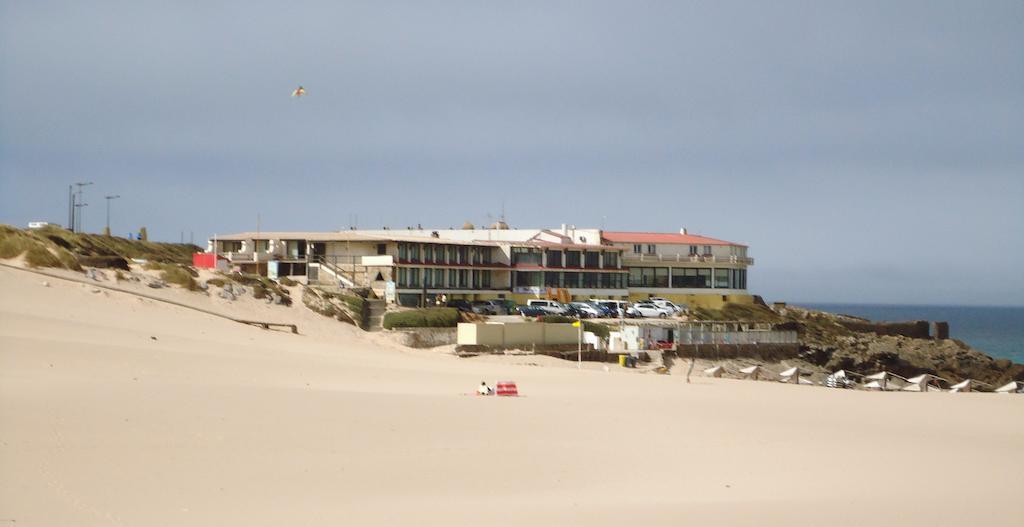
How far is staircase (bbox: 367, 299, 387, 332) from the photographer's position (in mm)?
50438

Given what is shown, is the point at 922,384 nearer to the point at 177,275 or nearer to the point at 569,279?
the point at 177,275

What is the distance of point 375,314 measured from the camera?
52188mm

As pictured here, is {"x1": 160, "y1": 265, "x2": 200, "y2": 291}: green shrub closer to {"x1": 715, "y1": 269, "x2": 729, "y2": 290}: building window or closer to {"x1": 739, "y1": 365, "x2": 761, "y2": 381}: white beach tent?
{"x1": 739, "y1": 365, "x2": 761, "y2": 381}: white beach tent

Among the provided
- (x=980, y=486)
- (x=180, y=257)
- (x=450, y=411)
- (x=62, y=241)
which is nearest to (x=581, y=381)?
(x=450, y=411)

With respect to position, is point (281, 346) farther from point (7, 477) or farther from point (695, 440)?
point (7, 477)

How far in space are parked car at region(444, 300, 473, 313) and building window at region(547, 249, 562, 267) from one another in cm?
1075

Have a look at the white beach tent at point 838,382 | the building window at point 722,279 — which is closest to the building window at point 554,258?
the building window at point 722,279

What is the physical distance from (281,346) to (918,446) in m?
20.1

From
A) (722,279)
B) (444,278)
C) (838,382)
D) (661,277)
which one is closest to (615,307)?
(444,278)

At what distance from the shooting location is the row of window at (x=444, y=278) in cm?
6222

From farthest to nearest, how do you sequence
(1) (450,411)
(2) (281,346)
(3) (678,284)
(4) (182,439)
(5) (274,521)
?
(3) (678,284) → (2) (281,346) → (1) (450,411) → (4) (182,439) → (5) (274,521)

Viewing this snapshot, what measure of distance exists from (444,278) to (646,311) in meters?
12.0

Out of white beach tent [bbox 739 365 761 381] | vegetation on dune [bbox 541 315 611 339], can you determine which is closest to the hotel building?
vegetation on dune [bbox 541 315 611 339]

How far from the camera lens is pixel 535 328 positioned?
49.4 meters
